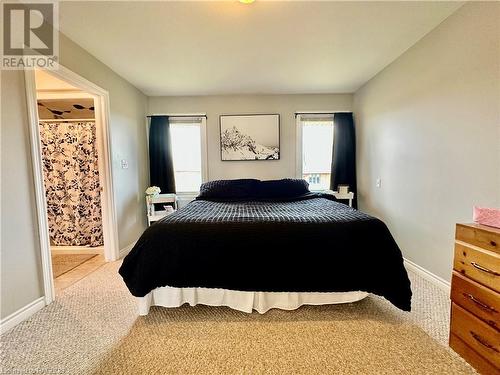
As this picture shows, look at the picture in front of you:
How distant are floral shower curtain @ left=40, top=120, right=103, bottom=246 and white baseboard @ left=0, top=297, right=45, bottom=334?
4.81 feet

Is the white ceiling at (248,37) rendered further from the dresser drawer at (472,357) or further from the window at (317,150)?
the dresser drawer at (472,357)

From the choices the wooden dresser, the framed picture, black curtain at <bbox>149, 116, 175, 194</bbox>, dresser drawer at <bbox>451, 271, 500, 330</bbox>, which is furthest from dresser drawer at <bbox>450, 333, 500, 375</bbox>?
black curtain at <bbox>149, 116, 175, 194</bbox>

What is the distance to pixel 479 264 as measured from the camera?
47.8 inches

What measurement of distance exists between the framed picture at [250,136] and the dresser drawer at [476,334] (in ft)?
8.99

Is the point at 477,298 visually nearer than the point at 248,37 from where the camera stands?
Yes

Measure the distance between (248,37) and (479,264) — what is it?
2364mm

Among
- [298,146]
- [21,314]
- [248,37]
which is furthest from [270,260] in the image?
[298,146]

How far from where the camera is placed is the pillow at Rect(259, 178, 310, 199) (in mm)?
3023

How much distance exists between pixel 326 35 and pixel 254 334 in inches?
99.8

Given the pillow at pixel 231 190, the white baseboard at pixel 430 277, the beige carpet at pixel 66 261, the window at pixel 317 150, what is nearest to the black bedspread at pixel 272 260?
the white baseboard at pixel 430 277

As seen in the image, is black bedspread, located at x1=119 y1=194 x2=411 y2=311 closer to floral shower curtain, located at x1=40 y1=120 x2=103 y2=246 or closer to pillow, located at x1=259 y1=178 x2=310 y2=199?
pillow, located at x1=259 y1=178 x2=310 y2=199

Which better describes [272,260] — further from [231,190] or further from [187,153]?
[187,153]

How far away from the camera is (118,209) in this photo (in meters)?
2.84

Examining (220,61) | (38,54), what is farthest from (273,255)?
(38,54)
